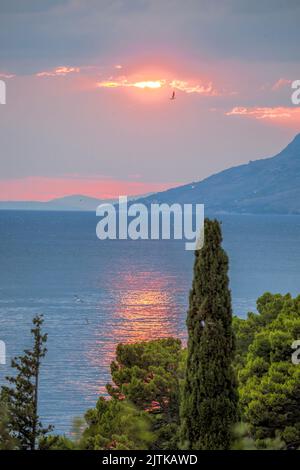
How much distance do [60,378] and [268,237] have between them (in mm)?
127642

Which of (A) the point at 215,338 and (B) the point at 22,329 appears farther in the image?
(B) the point at 22,329

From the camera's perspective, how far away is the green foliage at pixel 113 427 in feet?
49.2

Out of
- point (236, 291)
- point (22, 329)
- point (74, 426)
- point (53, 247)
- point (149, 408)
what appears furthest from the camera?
point (53, 247)

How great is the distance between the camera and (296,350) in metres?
18.0

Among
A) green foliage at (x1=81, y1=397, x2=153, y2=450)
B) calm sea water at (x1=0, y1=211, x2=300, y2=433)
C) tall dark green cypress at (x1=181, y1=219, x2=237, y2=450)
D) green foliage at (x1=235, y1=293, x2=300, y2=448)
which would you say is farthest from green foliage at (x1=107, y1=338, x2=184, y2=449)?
calm sea water at (x1=0, y1=211, x2=300, y2=433)

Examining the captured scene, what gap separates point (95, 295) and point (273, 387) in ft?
226

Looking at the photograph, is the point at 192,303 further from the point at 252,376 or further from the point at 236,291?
the point at 236,291

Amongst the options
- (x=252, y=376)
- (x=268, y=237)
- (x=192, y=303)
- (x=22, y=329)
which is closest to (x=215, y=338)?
(x=192, y=303)

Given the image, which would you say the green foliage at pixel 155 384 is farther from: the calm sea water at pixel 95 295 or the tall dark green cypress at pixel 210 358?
the calm sea water at pixel 95 295

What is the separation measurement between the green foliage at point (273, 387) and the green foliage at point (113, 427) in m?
2.40

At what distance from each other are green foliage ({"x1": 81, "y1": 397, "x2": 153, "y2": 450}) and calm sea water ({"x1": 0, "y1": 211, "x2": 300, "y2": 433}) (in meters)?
22.2

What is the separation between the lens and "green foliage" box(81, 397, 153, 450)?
15.0 meters

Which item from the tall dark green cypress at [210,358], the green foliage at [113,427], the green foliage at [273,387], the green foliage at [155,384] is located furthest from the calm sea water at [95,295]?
the tall dark green cypress at [210,358]
